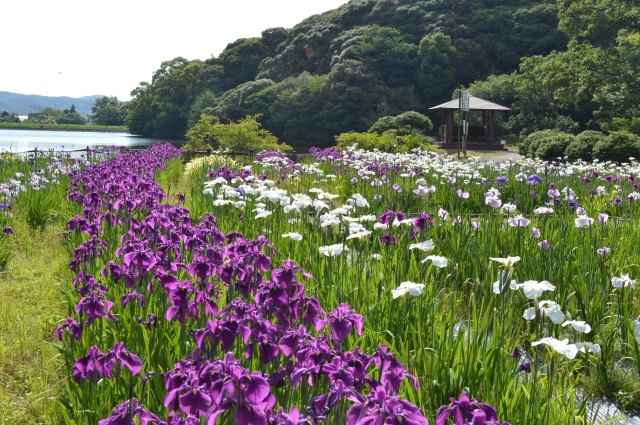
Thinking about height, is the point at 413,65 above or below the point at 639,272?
above

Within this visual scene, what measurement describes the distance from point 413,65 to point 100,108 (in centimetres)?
7867

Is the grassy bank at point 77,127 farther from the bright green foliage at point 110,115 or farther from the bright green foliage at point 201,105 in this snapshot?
the bright green foliage at point 201,105

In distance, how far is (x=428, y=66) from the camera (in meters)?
45.1

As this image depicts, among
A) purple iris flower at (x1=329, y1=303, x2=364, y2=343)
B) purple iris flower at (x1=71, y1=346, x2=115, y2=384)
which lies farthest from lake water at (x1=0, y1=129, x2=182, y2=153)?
purple iris flower at (x1=329, y1=303, x2=364, y2=343)

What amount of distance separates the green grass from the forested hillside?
85.3 feet

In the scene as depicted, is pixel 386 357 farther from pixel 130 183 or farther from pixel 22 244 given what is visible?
pixel 22 244

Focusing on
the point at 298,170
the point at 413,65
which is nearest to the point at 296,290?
the point at 298,170

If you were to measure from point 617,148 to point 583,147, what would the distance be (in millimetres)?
1157

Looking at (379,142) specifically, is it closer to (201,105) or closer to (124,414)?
(124,414)

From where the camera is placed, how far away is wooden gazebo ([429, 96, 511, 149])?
103 feet

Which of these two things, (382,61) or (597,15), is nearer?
(597,15)

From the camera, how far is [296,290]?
242 cm

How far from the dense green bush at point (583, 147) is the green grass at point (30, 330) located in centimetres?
1642

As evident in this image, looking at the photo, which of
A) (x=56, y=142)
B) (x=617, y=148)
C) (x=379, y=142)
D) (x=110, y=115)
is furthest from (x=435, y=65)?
(x=110, y=115)
